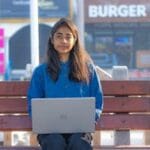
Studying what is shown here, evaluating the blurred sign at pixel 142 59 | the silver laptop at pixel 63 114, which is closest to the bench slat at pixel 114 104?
the silver laptop at pixel 63 114

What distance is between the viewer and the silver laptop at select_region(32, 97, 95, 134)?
4.66 meters

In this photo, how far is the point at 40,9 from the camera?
93.2 ft

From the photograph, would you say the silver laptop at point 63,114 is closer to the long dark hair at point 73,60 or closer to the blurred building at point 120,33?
the long dark hair at point 73,60

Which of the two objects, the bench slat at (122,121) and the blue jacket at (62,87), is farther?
the bench slat at (122,121)

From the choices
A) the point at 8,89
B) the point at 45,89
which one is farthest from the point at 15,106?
the point at 45,89

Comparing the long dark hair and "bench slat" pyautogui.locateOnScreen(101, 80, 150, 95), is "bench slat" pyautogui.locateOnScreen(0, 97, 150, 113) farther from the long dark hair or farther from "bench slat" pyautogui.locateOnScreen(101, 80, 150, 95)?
the long dark hair

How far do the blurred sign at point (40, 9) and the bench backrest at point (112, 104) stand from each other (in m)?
22.6

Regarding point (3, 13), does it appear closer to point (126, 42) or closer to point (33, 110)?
point (126, 42)

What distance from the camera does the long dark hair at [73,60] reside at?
5.01 meters

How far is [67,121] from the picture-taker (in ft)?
15.4

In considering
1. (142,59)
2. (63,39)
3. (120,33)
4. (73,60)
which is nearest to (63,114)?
(73,60)

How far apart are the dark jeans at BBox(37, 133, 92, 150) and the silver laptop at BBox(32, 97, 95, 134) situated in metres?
0.05

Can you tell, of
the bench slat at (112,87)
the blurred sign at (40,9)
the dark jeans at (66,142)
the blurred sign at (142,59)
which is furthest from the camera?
the blurred sign at (142,59)

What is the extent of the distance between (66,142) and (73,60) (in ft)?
2.39
